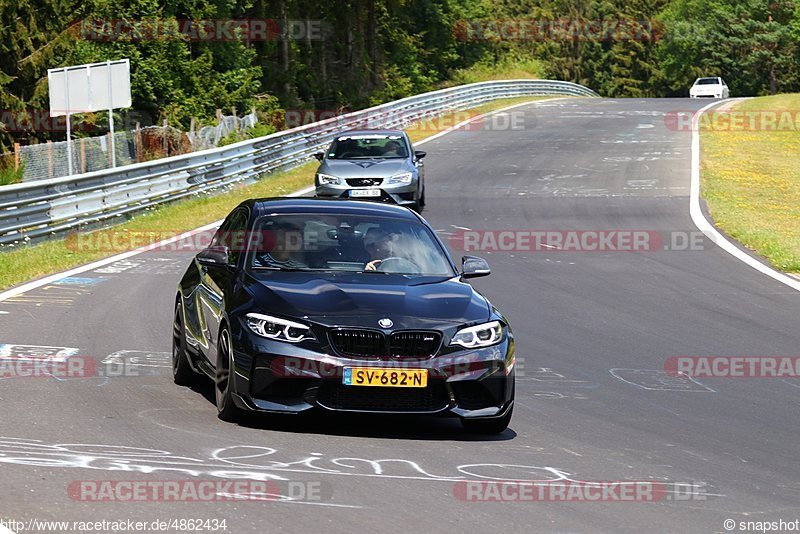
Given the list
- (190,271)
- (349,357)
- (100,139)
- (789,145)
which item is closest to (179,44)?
(100,139)

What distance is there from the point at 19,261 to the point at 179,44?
2831cm

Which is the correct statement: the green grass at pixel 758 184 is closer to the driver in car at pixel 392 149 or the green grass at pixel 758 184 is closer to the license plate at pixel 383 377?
the driver in car at pixel 392 149

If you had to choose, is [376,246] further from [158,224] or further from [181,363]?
[158,224]

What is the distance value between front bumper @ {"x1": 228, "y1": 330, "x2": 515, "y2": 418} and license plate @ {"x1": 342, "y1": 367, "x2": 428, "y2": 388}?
3cm

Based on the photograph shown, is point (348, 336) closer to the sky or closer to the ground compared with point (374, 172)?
closer to the sky

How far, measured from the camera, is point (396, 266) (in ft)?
31.3

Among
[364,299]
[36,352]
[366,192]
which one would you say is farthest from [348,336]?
[366,192]

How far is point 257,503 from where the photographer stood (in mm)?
6418

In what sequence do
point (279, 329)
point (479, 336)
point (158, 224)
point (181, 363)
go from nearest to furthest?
1. point (279, 329)
2. point (479, 336)
3. point (181, 363)
4. point (158, 224)

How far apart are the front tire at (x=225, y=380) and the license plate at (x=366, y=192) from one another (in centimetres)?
1538

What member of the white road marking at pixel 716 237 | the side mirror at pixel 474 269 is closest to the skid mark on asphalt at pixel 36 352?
the side mirror at pixel 474 269

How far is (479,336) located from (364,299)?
0.79m

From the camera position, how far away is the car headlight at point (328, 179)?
79.9 feet

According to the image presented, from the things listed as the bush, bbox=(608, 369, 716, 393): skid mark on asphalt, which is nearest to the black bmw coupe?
bbox=(608, 369, 716, 393): skid mark on asphalt
